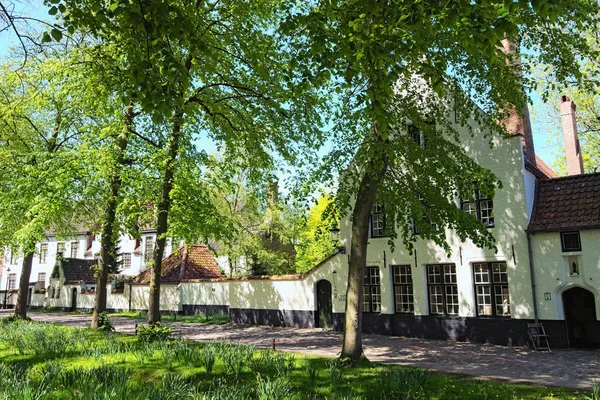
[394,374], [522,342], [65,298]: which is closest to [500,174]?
[522,342]

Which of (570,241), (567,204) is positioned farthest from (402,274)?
(567,204)

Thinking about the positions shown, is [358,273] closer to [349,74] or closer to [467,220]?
[467,220]

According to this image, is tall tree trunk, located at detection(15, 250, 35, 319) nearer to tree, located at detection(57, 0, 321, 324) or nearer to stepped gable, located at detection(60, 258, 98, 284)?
tree, located at detection(57, 0, 321, 324)

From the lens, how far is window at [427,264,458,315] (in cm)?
1761

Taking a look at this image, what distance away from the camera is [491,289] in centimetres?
1669

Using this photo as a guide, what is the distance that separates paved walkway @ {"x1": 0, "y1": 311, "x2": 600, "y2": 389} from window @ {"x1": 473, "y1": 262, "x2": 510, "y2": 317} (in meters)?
1.46

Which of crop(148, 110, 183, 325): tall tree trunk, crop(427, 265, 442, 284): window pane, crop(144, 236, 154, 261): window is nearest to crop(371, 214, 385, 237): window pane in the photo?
crop(427, 265, 442, 284): window pane

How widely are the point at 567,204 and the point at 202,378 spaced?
1364 cm

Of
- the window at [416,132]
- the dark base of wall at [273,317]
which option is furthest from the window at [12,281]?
the window at [416,132]

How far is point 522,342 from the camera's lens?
610 inches

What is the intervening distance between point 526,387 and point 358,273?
419 centimetres

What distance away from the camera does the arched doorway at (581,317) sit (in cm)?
1505

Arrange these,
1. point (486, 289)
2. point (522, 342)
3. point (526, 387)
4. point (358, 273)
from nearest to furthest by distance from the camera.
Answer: point (526, 387)
point (358, 273)
point (522, 342)
point (486, 289)

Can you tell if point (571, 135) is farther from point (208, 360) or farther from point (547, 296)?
point (208, 360)
